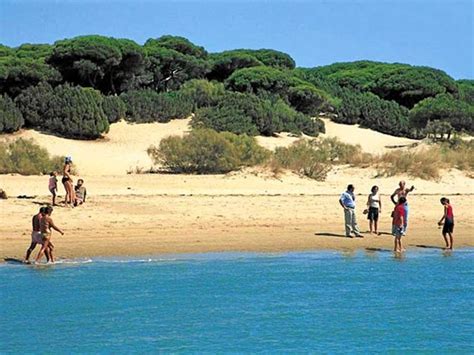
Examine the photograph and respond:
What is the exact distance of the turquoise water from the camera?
38.3ft

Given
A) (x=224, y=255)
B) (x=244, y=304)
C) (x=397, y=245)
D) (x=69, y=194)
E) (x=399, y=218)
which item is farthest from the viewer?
(x=69, y=194)

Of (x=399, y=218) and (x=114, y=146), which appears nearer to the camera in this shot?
(x=399, y=218)

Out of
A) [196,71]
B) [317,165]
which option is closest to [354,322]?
[317,165]

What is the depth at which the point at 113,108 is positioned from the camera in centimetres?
4356

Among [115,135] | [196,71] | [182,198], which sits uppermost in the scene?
[196,71]

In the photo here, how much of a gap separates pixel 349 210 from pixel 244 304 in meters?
5.75

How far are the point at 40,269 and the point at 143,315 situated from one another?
11.0 ft

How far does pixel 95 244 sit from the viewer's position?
58.6 feet

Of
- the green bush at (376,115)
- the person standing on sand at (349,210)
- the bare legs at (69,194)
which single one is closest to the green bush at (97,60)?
the green bush at (376,115)

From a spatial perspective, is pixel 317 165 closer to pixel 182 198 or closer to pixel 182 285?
pixel 182 198

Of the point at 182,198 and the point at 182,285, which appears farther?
the point at 182,198

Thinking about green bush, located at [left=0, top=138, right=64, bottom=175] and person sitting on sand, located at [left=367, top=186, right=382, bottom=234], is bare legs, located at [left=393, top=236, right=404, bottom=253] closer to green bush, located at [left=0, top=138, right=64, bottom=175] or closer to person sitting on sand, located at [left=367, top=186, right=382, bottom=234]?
person sitting on sand, located at [left=367, top=186, right=382, bottom=234]

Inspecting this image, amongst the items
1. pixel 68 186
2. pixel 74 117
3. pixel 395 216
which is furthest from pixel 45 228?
pixel 74 117

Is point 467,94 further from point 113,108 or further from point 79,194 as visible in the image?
point 79,194
